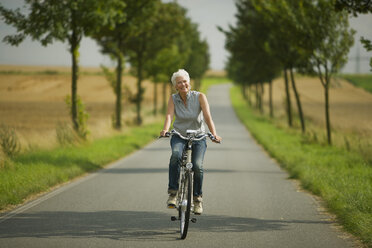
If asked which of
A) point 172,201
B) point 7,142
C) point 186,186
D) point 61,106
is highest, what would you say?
point 186,186

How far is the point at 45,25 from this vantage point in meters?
16.4

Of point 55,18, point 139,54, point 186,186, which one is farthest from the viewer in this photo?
point 139,54

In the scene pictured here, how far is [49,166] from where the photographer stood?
493 inches

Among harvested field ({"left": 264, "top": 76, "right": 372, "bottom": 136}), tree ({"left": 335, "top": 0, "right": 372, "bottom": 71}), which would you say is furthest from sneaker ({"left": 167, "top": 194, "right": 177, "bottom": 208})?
harvested field ({"left": 264, "top": 76, "right": 372, "bottom": 136})

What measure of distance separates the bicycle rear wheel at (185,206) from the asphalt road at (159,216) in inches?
6.1

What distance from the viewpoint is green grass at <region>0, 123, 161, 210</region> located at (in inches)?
381

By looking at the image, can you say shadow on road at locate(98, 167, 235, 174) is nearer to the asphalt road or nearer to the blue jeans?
the asphalt road

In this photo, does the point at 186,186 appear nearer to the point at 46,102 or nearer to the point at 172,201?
the point at 172,201

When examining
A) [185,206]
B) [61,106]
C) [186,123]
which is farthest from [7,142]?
[61,106]

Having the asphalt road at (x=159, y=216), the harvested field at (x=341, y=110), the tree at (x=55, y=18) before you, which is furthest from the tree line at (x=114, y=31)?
the harvested field at (x=341, y=110)

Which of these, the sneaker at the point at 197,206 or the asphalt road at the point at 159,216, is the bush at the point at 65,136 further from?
the sneaker at the point at 197,206

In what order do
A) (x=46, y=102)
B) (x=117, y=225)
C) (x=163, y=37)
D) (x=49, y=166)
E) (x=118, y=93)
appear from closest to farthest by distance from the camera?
(x=117, y=225)
(x=49, y=166)
(x=118, y=93)
(x=163, y=37)
(x=46, y=102)

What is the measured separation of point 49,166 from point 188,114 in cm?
641

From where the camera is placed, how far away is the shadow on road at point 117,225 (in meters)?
6.75
